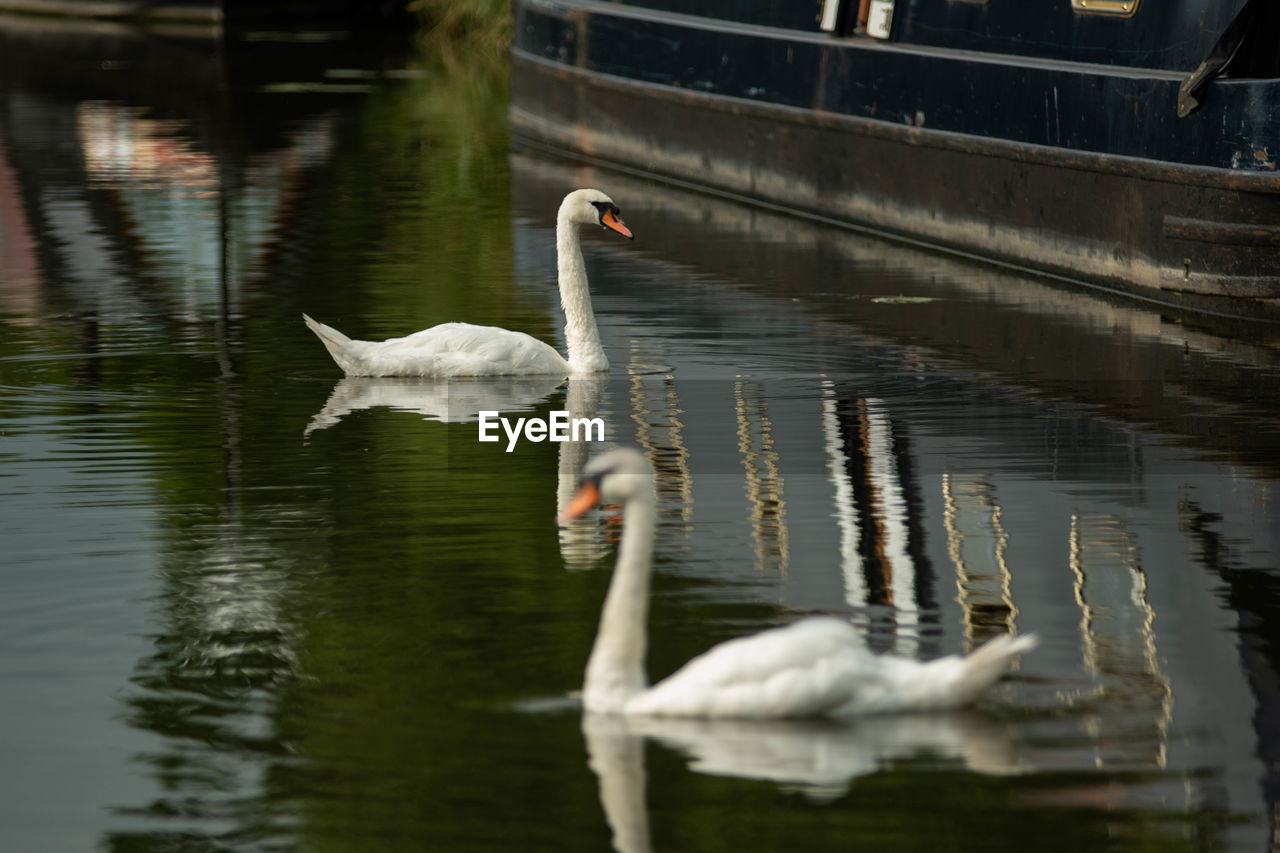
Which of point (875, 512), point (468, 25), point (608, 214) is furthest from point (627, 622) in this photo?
point (468, 25)

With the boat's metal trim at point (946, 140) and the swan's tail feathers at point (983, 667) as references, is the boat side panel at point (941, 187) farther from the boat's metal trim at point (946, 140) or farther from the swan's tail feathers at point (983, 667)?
the swan's tail feathers at point (983, 667)

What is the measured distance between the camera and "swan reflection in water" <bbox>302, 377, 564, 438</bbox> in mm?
11164

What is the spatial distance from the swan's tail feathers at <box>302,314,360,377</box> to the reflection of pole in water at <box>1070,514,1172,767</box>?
14.1ft

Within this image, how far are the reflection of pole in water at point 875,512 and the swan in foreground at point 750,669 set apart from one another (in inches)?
30.5

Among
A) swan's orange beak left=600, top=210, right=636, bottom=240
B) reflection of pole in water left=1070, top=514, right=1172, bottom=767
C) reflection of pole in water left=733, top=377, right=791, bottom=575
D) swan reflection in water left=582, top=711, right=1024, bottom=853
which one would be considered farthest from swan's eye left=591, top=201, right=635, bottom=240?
swan reflection in water left=582, top=711, right=1024, bottom=853

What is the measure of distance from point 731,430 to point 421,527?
2342 millimetres

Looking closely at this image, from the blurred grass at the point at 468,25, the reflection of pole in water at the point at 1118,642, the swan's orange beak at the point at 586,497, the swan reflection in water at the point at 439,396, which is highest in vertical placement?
the swan's orange beak at the point at 586,497

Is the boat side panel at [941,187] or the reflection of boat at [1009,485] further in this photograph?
the boat side panel at [941,187]

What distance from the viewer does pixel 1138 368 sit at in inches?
481

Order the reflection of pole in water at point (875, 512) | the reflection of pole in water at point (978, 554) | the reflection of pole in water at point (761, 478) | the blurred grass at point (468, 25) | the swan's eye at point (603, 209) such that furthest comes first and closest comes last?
the blurred grass at point (468, 25) < the swan's eye at point (603, 209) < the reflection of pole in water at point (761, 478) < the reflection of pole in water at point (875, 512) < the reflection of pole in water at point (978, 554)

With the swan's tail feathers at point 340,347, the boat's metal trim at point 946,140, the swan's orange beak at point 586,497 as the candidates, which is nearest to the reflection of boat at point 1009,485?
the boat's metal trim at point 946,140

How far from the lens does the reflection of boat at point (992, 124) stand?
44.1 ft

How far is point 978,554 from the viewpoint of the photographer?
8.30m

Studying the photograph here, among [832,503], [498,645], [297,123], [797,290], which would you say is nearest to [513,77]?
[297,123]
